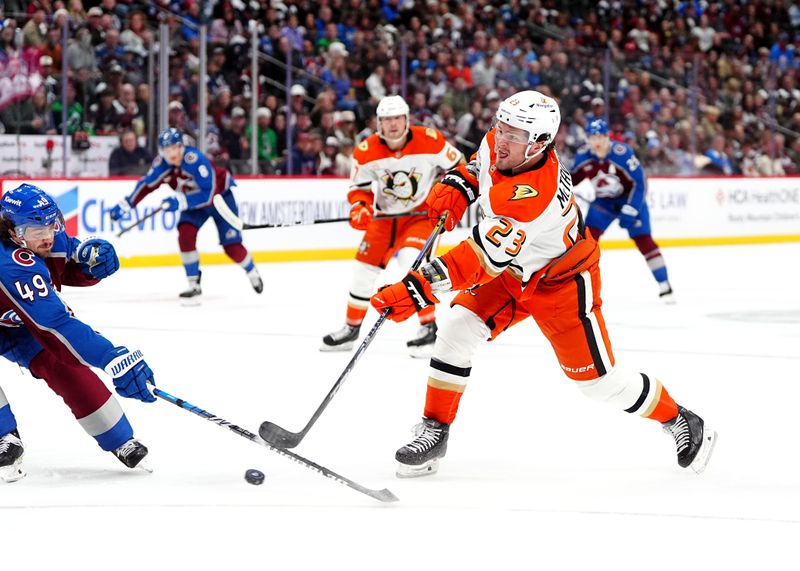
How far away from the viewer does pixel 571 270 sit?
11.1 ft

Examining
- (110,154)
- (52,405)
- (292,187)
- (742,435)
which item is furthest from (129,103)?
(742,435)

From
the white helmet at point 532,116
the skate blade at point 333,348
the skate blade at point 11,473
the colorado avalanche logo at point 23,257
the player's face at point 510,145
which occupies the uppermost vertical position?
the white helmet at point 532,116

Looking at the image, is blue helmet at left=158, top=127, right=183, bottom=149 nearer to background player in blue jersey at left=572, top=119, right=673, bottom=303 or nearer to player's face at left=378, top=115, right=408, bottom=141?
player's face at left=378, top=115, right=408, bottom=141

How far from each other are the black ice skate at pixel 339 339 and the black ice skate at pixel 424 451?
240 cm

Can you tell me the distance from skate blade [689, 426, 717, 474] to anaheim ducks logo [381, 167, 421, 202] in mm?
2606

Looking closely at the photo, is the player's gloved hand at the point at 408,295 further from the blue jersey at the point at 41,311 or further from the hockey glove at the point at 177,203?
the hockey glove at the point at 177,203

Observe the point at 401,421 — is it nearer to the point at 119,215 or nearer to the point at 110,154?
the point at 119,215

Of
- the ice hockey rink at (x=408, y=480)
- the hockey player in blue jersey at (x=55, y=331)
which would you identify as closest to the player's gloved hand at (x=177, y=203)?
the ice hockey rink at (x=408, y=480)

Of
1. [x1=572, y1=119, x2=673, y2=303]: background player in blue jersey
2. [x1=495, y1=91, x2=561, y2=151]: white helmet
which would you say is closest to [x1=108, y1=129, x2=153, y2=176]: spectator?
[x1=572, y1=119, x2=673, y2=303]: background player in blue jersey

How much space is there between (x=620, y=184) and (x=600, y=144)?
318mm

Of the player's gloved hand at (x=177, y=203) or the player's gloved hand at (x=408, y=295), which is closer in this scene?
the player's gloved hand at (x=408, y=295)

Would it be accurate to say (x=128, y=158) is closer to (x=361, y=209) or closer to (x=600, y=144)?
(x=600, y=144)

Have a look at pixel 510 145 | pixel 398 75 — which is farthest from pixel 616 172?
pixel 510 145

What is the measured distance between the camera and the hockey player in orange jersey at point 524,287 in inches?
126
